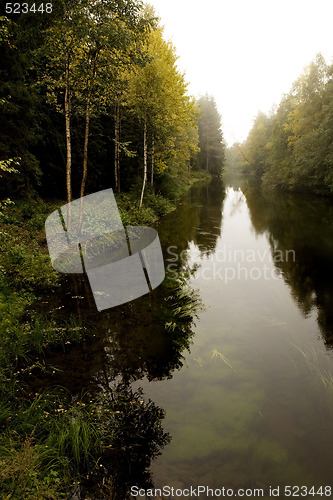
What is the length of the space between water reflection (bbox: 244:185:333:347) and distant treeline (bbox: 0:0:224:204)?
9437mm

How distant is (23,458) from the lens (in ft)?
11.4

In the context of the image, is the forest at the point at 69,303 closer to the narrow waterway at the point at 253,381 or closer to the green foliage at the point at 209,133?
the narrow waterway at the point at 253,381

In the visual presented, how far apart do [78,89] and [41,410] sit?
41.2ft

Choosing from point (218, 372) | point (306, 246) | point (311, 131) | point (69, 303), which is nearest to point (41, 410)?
point (218, 372)

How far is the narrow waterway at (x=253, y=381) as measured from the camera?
4.22 metres

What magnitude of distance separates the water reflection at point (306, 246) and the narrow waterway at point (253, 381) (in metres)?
0.07

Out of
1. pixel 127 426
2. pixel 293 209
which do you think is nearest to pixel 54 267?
pixel 127 426

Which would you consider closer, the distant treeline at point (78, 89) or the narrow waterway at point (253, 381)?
the narrow waterway at point (253, 381)

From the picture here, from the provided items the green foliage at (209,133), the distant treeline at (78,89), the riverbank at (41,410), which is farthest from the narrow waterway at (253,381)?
the green foliage at (209,133)

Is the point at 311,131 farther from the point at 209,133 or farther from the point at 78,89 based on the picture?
the point at 209,133

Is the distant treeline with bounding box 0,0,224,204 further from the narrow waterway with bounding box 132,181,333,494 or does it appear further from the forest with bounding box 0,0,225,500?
the narrow waterway with bounding box 132,181,333,494

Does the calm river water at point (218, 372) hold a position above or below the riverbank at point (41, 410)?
below

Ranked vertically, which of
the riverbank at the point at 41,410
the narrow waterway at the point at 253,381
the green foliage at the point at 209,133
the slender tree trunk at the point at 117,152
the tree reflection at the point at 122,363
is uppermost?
the green foliage at the point at 209,133

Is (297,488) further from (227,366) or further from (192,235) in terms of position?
(192,235)
